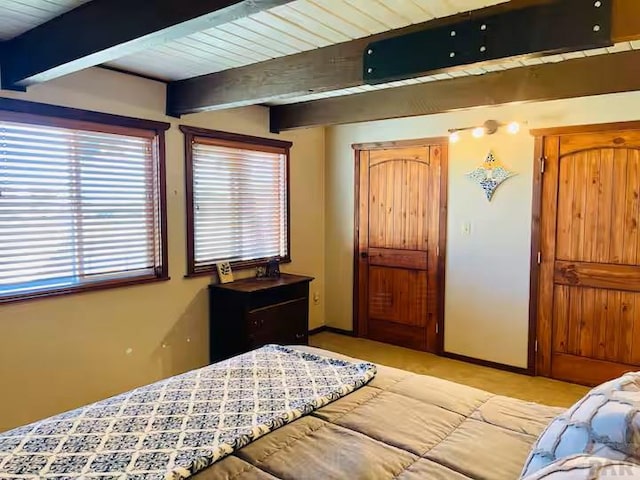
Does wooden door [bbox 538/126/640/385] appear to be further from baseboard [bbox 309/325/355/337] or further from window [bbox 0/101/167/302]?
window [bbox 0/101/167/302]

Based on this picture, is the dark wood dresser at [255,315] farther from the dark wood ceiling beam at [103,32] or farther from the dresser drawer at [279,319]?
the dark wood ceiling beam at [103,32]

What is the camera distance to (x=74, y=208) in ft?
10.4

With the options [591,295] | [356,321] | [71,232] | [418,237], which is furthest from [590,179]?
[71,232]

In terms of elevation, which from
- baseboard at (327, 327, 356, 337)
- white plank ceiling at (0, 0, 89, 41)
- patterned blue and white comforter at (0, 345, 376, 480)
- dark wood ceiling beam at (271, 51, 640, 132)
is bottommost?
baseboard at (327, 327, 356, 337)

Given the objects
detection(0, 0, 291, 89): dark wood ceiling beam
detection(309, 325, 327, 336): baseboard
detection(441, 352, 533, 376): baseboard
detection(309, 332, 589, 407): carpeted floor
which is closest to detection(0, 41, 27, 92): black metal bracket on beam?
detection(0, 0, 291, 89): dark wood ceiling beam

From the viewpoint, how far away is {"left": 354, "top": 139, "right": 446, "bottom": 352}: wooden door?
4.62 m

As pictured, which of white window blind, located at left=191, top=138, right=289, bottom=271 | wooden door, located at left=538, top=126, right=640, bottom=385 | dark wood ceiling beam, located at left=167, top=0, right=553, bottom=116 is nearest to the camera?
dark wood ceiling beam, located at left=167, top=0, right=553, bottom=116

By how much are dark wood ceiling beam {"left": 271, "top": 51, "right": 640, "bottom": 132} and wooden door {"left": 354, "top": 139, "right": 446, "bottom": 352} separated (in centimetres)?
95

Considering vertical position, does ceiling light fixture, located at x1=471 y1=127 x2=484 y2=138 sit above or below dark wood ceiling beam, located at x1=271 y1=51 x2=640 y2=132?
below

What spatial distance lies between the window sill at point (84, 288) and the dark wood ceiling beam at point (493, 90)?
6.28 feet

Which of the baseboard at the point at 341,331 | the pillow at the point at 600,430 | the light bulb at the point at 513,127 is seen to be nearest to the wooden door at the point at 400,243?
the baseboard at the point at 341,331

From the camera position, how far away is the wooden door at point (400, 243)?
15.2ft

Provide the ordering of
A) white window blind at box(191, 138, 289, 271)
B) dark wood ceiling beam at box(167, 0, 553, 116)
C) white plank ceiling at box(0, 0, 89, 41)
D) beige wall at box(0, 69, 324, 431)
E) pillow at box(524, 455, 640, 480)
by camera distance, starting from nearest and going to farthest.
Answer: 1. pillow at box(524, 455, 640, 480)
2. white plank ceiling at box(0, 0, 89, 41)
3. dark wood ceiling beam at box(167, 0, 553, 116)
4. beige wall at box(0, 69, 324, 431)
5. white window blind at box(191, 138, 289, 271)

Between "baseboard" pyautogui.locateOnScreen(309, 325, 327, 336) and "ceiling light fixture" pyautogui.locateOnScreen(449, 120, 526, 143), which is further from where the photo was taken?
"baseboard" pyautogui.locateOnScreen(309, 325, 327, 336)
